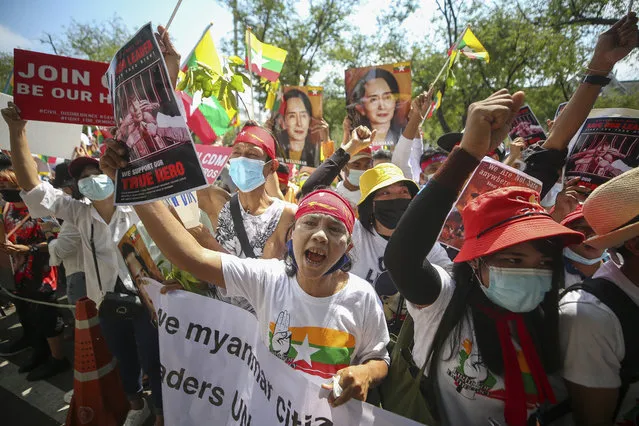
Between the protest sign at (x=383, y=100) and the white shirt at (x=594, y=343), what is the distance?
167 inches

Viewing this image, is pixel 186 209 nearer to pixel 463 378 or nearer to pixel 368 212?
pixel 368 212

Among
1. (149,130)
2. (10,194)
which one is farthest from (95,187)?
(149,130)

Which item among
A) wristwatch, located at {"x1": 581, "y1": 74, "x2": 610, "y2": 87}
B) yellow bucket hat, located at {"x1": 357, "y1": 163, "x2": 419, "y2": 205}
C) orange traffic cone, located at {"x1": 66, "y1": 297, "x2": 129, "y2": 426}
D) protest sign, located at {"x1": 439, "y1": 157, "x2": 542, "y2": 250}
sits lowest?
orange traffic cone, located at {"x1": 66, "y1": 297, "x2": 129, "y2": 426}

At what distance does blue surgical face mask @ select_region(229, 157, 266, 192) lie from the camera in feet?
9.14

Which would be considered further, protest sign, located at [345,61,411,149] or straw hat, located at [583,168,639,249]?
protest sign, located at [345,61,411,149]

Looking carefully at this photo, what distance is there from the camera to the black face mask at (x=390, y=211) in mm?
2547

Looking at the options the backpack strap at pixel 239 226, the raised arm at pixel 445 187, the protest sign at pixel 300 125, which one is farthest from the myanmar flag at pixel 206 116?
the raised arm at pixel 445 187

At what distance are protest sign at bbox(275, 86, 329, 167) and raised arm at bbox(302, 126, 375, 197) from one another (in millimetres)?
2705

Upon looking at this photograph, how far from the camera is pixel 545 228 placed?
1311 mm

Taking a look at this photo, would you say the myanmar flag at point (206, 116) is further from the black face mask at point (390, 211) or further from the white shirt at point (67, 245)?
the black face mask at point (390, 211)

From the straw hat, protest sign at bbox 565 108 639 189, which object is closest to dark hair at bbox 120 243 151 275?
the straw hat

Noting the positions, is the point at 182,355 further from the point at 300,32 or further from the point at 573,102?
the point at 300,32

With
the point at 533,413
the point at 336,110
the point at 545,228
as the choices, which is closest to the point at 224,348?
the point at 533,413

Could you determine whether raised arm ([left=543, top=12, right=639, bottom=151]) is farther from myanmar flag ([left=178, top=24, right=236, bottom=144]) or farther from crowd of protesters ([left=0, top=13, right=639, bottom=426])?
myanmar flag ([left=178, top=24, right=236, bottom=144])
